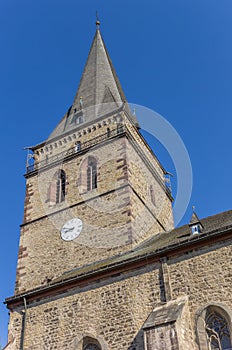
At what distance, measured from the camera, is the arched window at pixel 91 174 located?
70.9 feet

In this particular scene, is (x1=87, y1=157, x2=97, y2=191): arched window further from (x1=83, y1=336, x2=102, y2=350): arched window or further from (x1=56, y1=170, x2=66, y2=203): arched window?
(x1=83, y1=336, x2=102, y2=350): arched window

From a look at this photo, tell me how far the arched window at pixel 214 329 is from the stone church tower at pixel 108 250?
3 cm

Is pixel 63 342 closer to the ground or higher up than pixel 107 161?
closer to the ground

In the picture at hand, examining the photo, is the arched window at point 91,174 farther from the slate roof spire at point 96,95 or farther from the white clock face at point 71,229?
the slate roof spire at point 96,95

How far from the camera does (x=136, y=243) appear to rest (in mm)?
18672

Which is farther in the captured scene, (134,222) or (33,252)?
(33,252)

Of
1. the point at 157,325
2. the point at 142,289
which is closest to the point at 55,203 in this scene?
the point at 142,289

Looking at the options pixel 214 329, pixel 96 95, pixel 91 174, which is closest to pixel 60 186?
pixel 91 174

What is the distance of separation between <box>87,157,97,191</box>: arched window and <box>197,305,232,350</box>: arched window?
31.7 ft

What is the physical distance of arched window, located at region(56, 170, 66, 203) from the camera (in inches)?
875

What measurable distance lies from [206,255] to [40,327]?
243 inches

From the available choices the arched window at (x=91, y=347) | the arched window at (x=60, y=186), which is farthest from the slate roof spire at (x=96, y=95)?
the arched window at (x=91, y=347)

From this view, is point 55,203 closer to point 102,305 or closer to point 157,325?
point 102,305

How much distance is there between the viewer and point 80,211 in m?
20.8
